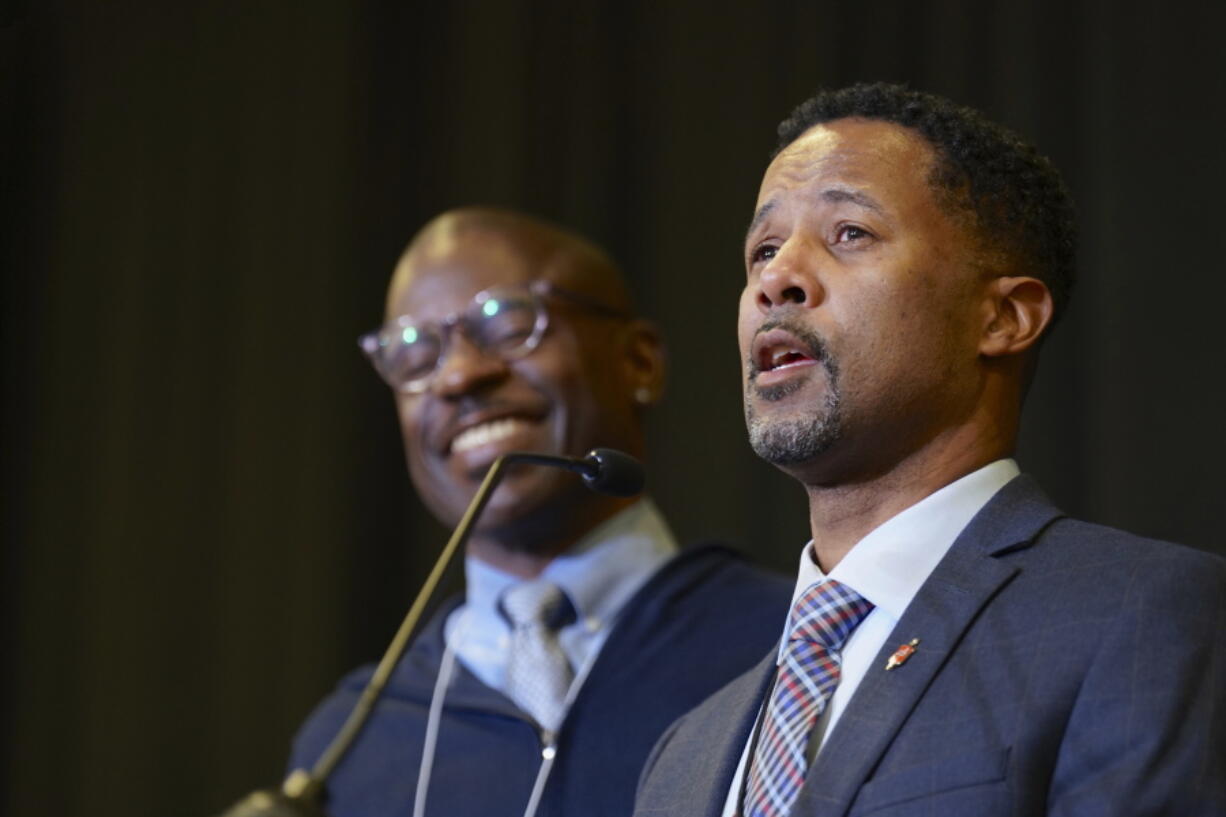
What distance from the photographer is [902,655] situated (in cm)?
155

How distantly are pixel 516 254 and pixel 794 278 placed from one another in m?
1.11

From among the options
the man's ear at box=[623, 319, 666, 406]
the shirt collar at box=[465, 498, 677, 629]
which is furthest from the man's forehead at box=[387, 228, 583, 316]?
the shirt collar at box=[465, 498, 677, 629]

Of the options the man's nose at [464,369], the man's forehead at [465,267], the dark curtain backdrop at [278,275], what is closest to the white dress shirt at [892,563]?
the man's nose at [464,369]

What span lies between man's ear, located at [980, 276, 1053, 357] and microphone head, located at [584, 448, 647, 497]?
0.41 m

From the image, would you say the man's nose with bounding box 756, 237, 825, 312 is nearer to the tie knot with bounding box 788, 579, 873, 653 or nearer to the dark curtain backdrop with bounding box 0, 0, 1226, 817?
the tie knot with bounding box 788, 579, 873, 653

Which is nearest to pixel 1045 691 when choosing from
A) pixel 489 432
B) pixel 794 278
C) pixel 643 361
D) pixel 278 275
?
pixel 794 278

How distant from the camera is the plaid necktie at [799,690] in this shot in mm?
1593

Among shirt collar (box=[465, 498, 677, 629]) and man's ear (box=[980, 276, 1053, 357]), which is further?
shirt collar (box=[465, 498, 677, 629])

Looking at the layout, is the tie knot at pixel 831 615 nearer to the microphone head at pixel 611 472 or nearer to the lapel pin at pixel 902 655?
the lapel pin at pixel 902 655

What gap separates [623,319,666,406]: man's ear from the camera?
113 inches

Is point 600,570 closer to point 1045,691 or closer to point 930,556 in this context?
point 930,556

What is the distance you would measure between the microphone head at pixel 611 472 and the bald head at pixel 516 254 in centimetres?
98

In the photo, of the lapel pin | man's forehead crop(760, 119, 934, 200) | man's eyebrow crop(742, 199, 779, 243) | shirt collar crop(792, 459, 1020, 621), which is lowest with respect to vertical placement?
the lapel pin

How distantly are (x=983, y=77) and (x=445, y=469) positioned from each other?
1451mm
